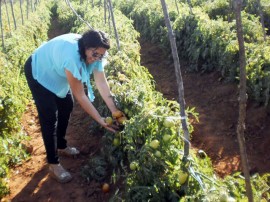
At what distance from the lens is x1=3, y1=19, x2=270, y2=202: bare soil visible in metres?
3.11

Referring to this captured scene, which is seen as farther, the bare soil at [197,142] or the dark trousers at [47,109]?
the bare soil at [197,142]

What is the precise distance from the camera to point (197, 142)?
3832mm

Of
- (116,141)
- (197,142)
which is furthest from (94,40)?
(197,142)

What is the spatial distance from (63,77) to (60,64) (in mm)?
244

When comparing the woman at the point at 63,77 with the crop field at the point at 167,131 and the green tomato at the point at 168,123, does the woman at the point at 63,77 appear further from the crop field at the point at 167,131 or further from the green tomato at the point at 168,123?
the green tomato at the point at 168,123

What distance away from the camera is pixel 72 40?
Answer: 8.88ft

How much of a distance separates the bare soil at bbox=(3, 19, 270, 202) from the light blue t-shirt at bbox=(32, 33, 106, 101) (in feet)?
3.05

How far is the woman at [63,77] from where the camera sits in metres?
2.55

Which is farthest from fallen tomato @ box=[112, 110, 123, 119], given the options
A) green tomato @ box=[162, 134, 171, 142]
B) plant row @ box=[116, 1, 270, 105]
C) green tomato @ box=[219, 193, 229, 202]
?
plant row @ box=[116, 1, 270, 105]

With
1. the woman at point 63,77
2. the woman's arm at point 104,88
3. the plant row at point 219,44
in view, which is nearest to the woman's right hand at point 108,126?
the woman at point 63,77

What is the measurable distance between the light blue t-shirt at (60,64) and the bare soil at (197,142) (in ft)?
3.05

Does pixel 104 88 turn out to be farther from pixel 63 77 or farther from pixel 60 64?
pixel 60 64

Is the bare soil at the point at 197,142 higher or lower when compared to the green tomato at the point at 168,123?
lower

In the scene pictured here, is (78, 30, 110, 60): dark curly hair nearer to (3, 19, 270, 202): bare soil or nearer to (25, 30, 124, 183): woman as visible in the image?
(25, 30, 124, 183): woman
